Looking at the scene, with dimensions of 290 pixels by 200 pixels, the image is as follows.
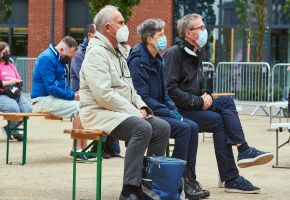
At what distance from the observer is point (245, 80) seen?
80.5ft

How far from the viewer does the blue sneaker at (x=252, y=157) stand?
912cm

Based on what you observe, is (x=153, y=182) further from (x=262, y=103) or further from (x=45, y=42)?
(x=45, y=42)

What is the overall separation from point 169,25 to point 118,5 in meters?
5.89

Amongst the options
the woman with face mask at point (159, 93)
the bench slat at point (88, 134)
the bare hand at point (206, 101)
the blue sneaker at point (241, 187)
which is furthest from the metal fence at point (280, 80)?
the bench slat at point (88, 134)

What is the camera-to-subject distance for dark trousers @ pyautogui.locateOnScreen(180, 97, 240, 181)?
363 inches

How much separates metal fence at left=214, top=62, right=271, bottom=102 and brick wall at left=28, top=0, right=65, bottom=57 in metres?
11.1

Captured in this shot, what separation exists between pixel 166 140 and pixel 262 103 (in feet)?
50.3

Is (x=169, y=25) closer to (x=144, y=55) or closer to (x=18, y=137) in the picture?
(x=18, y=137)

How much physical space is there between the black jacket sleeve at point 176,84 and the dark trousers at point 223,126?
15 centimetres

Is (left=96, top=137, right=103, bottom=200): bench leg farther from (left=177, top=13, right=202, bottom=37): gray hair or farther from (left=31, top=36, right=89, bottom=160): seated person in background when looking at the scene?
(left=31, top=36, right=89, bottom=160): seated person in background

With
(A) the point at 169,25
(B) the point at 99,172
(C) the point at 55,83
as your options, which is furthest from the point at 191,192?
(A) the point at 169,25

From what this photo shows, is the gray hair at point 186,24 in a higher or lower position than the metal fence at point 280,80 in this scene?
higher

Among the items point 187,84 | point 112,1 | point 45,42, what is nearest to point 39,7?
point 45,42

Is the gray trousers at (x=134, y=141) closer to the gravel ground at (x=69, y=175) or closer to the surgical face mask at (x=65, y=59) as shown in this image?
the gravel ground at (x=69, y=175)
